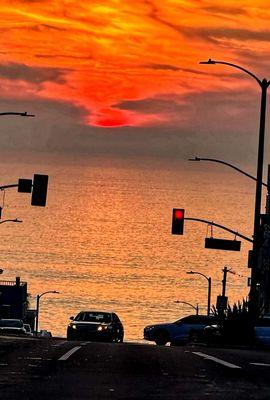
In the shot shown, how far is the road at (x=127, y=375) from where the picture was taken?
20562mm

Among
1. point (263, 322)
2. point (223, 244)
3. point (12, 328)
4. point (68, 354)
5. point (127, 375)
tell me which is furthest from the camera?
point (12, 328)

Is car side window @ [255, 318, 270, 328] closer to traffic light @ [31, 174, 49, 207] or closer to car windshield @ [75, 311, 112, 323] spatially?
car windshield @ [75, 311, 112, 323]

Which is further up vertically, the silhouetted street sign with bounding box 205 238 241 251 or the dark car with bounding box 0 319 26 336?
the silhouetted street sign with bounding box 205 238 241 251

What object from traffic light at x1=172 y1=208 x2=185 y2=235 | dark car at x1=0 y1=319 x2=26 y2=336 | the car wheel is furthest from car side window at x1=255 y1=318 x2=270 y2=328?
dark car at x1=0 y1=319 x2=26 y2=336

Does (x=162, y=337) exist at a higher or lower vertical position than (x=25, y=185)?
lower

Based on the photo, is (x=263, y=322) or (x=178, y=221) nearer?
(x=263, y=322)

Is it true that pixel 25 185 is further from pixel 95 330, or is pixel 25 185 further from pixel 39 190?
pixel 95 330

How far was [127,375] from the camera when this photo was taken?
2438cm

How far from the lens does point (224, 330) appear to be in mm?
54125

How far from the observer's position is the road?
67.5ft

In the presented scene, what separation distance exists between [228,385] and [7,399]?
479 centimetres

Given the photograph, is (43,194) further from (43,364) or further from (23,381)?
(23,381)

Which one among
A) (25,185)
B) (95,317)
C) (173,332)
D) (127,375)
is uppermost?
(25,185)

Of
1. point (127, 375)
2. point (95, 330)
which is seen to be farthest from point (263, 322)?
point (127, 375)
